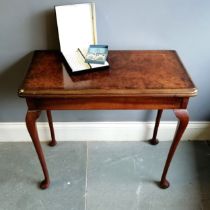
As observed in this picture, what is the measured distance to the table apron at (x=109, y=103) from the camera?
3.66 feet

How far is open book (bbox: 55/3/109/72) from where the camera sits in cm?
123

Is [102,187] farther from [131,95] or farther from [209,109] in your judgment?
[209,109]

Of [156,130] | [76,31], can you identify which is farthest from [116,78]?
[156,130]

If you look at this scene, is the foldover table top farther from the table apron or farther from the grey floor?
the grey floor

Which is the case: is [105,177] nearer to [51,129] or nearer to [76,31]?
[51,129]

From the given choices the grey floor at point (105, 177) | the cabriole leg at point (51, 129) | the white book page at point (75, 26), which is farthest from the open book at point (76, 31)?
the grey floor at point (105, 177)

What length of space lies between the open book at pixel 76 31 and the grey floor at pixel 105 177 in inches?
27.8

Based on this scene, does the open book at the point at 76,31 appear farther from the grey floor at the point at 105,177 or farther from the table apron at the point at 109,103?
the grey floor at the point at 105,177

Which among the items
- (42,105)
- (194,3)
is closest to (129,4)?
(194,3)

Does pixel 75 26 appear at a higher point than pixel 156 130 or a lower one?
higher

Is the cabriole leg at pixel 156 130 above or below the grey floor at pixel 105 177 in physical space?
above

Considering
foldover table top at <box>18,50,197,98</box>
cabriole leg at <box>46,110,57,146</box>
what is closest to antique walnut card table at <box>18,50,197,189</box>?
foldover table top at <box>18,50,197,98</box>

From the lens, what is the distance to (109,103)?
1.13 meters

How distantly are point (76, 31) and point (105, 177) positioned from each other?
84 cm
